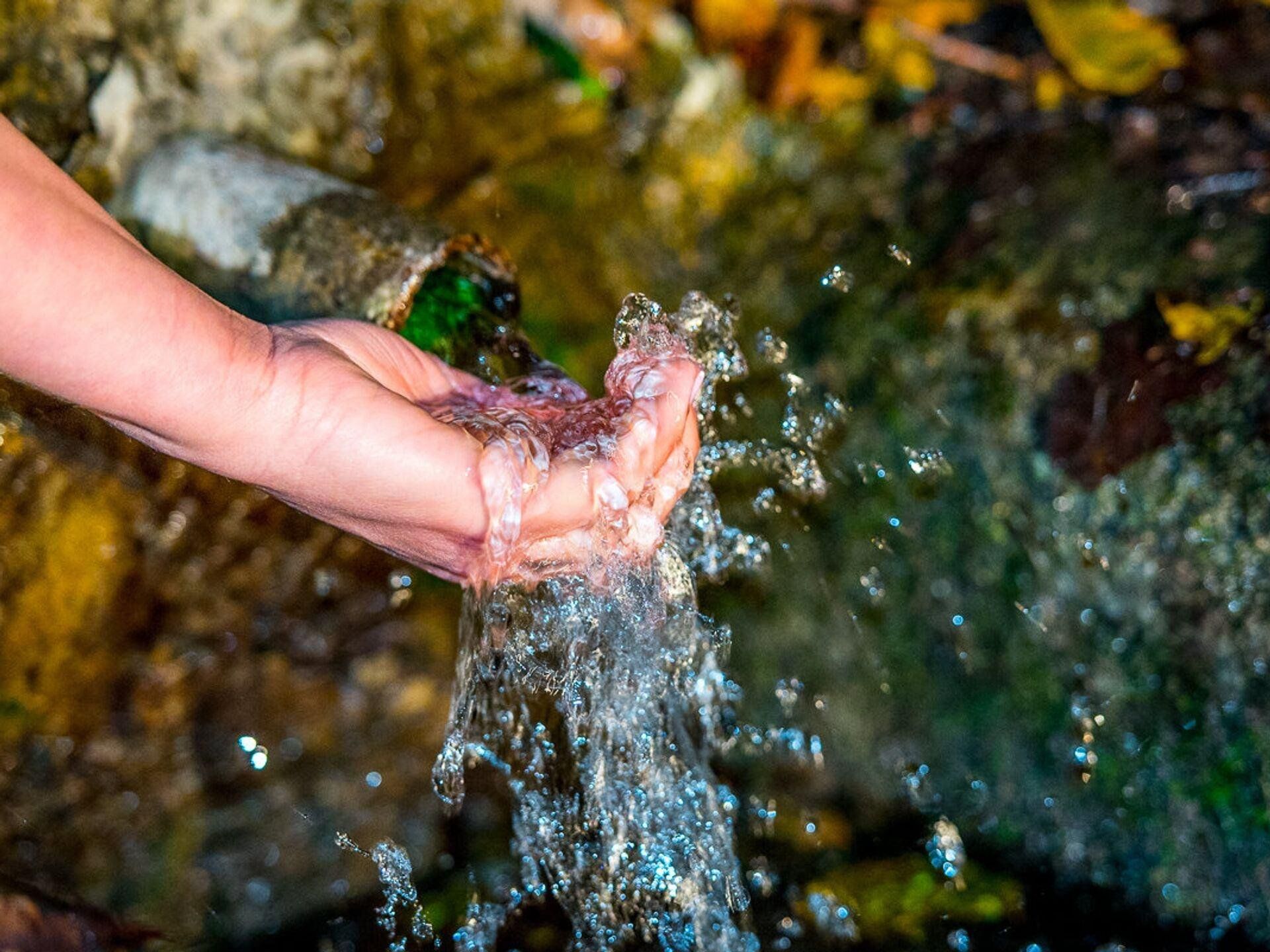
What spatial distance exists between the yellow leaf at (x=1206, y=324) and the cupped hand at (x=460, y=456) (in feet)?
4.58

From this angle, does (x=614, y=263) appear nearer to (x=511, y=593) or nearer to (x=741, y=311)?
(x=741, y=311)

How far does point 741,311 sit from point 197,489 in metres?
1.62

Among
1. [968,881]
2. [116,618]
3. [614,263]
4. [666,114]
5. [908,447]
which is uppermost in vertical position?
[666,114]

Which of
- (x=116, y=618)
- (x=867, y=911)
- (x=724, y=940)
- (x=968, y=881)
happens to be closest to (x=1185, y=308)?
(x=968, y=881)

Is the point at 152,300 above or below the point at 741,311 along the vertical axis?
below

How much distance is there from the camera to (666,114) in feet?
11.4

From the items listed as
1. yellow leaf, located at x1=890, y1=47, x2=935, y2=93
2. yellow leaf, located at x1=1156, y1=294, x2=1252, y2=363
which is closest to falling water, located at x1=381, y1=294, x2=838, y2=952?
yellow leaf, located at x1=1156, y1=294, x2=1252, y2=363

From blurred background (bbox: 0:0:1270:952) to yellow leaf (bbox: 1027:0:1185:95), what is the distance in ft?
0.85

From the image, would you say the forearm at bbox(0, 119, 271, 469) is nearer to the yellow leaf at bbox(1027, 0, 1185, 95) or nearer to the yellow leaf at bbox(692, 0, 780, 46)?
the yellow leaf at bbox(692, 0, 780, 46)

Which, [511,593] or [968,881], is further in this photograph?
[968,881]

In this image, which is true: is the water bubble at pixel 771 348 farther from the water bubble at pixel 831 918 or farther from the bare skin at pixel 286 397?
the water bubble at pixel 831 918

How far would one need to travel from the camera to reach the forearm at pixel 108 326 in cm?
125

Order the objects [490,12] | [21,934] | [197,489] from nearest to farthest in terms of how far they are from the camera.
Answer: [21,934] → [197,489] → [490,12]

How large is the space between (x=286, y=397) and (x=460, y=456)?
0.28 meters
